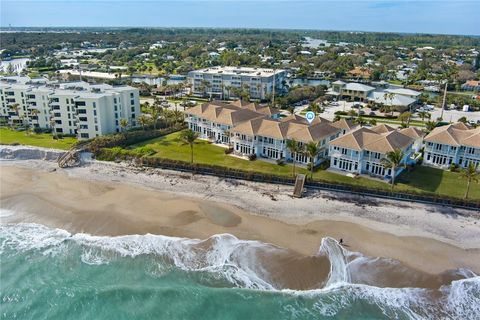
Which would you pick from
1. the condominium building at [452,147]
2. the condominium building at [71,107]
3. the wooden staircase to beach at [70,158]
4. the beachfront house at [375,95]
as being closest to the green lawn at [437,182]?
the condominium building at [452,147]

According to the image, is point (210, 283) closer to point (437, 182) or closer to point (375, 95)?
point (437, 182)

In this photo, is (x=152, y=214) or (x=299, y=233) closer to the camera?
(x=299, y=233)

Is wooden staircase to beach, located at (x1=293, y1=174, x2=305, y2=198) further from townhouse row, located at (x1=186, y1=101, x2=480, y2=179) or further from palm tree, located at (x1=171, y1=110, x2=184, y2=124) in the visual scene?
palm tree, located at (x1=171, y1=110, x2=184, y2=124)

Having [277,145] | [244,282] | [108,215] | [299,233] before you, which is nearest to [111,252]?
[108,215]

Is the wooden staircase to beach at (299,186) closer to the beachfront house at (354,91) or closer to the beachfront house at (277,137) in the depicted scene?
the beachfront house at (277,137)

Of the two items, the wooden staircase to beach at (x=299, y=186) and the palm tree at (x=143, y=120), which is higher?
the palm tree at (x=143, y=120)

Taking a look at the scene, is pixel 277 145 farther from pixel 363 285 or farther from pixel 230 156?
pixel 363 285

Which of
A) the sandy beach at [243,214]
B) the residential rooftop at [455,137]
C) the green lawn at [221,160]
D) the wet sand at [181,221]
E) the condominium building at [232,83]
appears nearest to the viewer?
the wet sand at [181,221]

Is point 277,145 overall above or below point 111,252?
above
